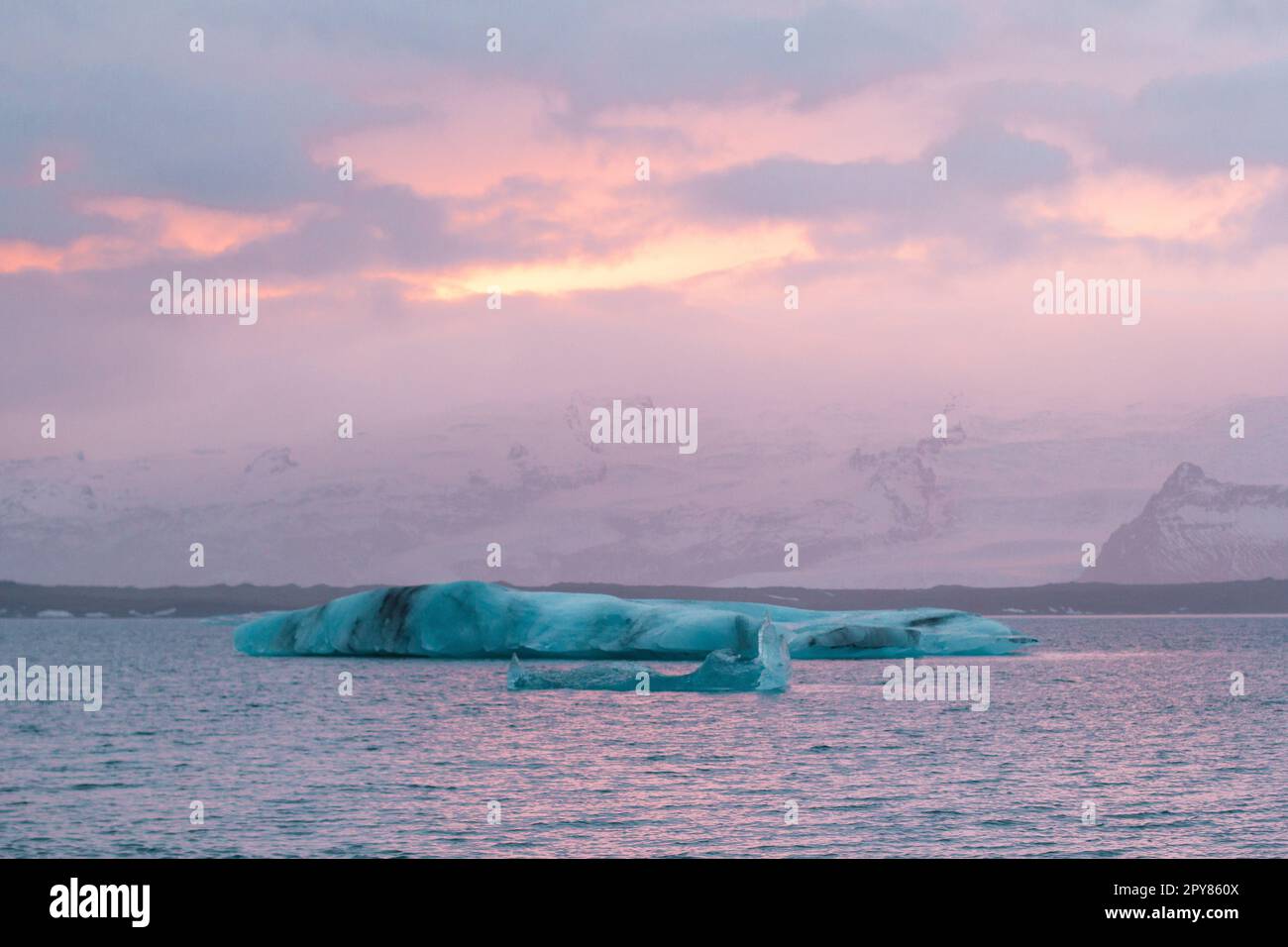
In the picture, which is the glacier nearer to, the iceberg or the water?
the iceberg

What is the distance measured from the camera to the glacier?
61312 millimetres

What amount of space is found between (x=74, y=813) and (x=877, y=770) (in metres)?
16.8

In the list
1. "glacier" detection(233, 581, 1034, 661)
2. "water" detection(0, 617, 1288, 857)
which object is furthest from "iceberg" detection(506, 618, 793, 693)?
"glacier" detection(233, 581, 1034, 661)

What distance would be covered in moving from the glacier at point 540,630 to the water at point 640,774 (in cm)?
649

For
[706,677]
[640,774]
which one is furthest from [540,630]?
[640,774]

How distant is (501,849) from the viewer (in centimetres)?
1991

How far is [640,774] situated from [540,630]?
116 ft

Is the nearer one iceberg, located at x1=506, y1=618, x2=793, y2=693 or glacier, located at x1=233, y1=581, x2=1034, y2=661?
iceberg, located at x1=506, y1=618, x2=793, y2=693

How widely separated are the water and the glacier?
21.3 feet

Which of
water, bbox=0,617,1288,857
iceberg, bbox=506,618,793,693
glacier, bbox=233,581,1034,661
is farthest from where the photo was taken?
glacier, bbox=233,581,1034,661

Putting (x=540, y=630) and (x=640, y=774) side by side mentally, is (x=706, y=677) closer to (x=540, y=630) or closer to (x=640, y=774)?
(x=540, y=630)

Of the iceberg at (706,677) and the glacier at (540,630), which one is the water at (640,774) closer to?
the iceberg at (706,677)
